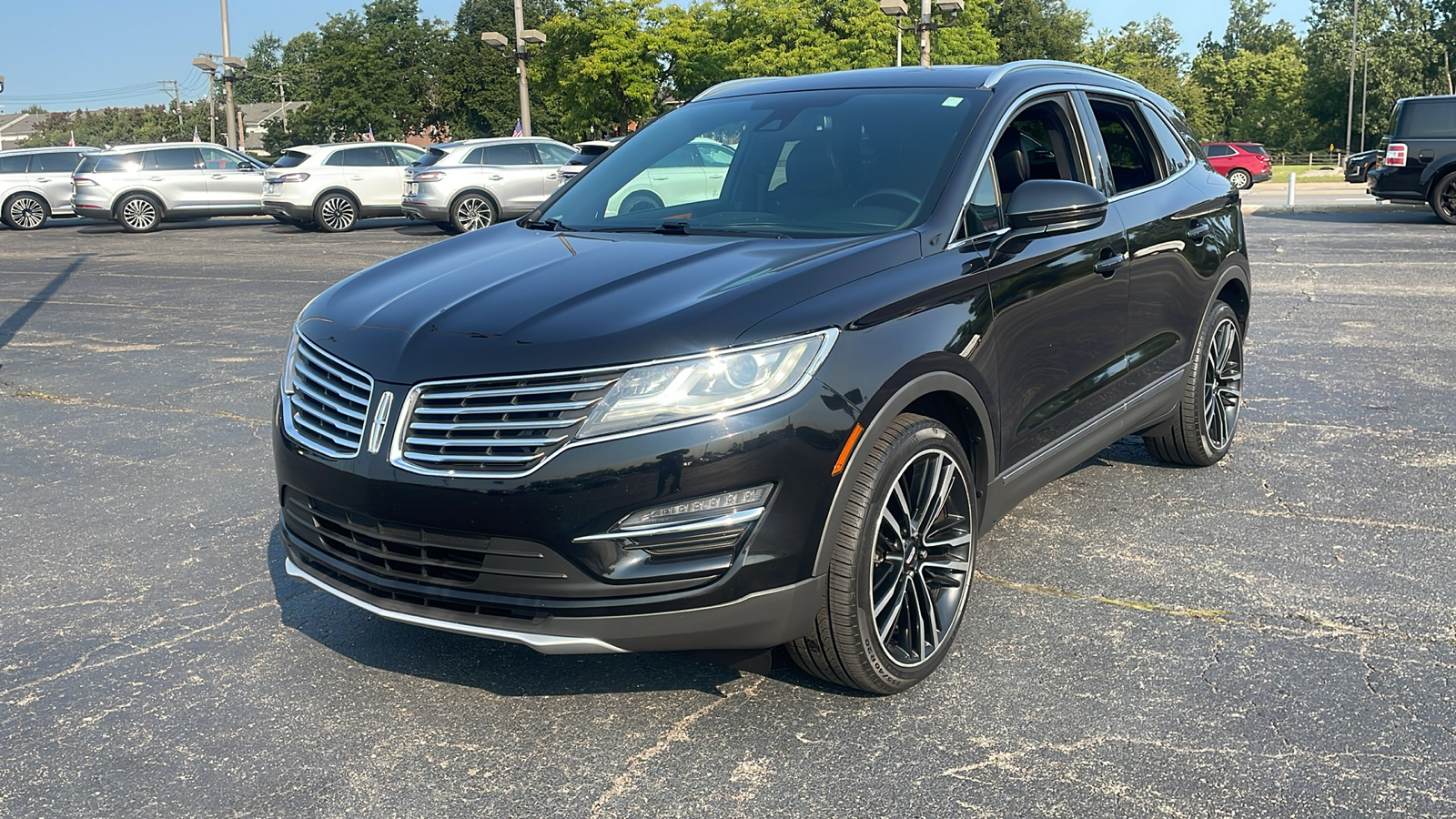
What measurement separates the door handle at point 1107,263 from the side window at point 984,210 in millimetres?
576

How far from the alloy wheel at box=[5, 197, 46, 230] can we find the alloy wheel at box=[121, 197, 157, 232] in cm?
345

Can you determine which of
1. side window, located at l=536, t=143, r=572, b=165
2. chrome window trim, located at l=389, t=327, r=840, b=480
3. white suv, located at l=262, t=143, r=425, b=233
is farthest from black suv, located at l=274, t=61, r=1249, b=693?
white suv, located at l=262, t=143, r=425, b=233

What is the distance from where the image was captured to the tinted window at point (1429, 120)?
63.7ft

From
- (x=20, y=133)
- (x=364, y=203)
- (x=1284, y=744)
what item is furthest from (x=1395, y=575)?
(x=20, y=133)

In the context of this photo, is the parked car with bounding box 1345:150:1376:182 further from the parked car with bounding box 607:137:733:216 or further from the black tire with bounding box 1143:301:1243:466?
the parked car with bounding box 607:137:733:216

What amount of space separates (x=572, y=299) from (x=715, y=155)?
1.71m

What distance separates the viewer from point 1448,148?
1931cm

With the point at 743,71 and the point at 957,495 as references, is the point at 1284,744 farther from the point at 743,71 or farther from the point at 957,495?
the point at 743,71

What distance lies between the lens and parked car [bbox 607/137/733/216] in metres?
4.62

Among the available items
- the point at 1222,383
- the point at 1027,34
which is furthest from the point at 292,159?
the point at 1027,34

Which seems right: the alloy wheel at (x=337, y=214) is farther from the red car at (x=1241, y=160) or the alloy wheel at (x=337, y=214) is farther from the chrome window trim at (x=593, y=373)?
the red car at (x=1241, y=160)

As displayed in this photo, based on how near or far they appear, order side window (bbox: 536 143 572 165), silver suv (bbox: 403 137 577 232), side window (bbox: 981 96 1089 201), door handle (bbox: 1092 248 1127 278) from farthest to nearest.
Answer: side window (bbox: 536 143 572 165), silver suv (bbox: 403 137 577 232), door handle (bbox: 1092 248 1127 278), side window (bbox: 981 96 1089 201)

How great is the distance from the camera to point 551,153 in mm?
23000

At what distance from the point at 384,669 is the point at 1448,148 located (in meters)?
20.1
